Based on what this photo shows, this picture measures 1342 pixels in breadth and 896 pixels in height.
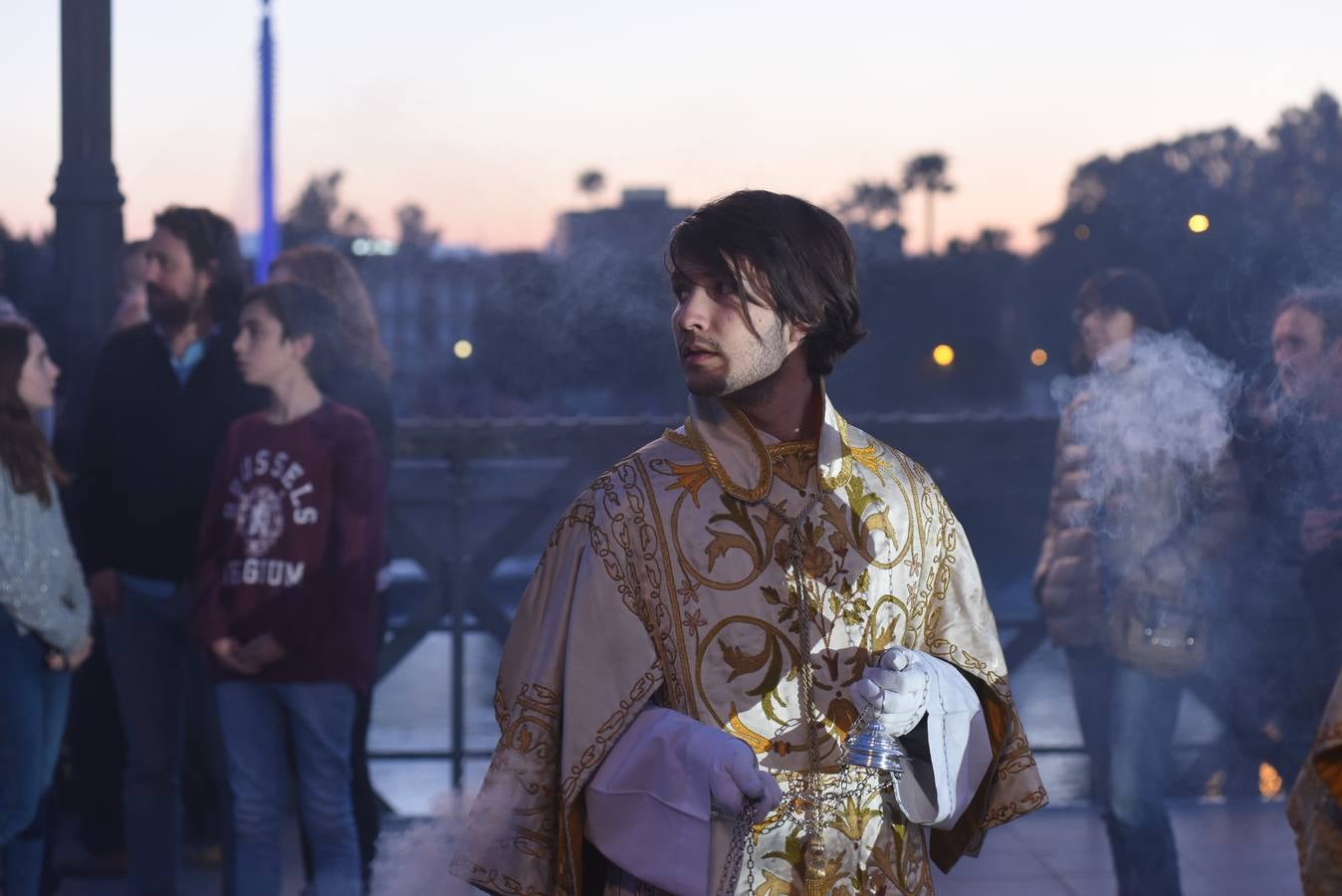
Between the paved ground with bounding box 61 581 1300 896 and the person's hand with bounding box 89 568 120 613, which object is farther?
the paved ground with bounding box 61 581 1300 896

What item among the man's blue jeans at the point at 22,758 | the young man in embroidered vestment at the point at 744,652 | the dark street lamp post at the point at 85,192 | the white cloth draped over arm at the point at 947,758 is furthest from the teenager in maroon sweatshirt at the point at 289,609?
the white cloth draped over arm at the point at 947,758

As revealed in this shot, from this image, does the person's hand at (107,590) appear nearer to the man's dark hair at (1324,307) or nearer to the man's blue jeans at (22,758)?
the man's blue jeans at (22,758)

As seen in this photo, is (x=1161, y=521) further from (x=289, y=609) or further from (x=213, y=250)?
(x=213, y=250)

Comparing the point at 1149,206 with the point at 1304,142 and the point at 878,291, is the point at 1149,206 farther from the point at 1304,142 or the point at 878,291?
the point at 878,291

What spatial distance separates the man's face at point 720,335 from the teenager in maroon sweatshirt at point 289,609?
195 centimetres

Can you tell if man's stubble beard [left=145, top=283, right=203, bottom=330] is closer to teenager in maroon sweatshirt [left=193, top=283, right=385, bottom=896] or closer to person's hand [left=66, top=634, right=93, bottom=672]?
teenager in maroon sweatshirt [left=193, top=283, right=385, bottom=896]

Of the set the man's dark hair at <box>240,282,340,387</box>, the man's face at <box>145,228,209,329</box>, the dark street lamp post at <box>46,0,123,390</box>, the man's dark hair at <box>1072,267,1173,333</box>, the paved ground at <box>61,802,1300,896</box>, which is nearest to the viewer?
the man's dark hair at <box>240,282,340,387</box>

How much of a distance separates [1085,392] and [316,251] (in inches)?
85.7

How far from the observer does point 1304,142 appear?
17.0 ft

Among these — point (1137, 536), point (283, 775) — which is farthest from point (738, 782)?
point (1137, 536)

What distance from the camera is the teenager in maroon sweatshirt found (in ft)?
13.2

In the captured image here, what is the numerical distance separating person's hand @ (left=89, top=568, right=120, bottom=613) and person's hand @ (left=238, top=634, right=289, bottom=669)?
2.18ft

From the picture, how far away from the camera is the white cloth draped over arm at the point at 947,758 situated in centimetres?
226

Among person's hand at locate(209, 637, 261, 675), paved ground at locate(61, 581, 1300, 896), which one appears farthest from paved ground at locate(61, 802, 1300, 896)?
person's hand at locate(209, 637, 261, 675)
